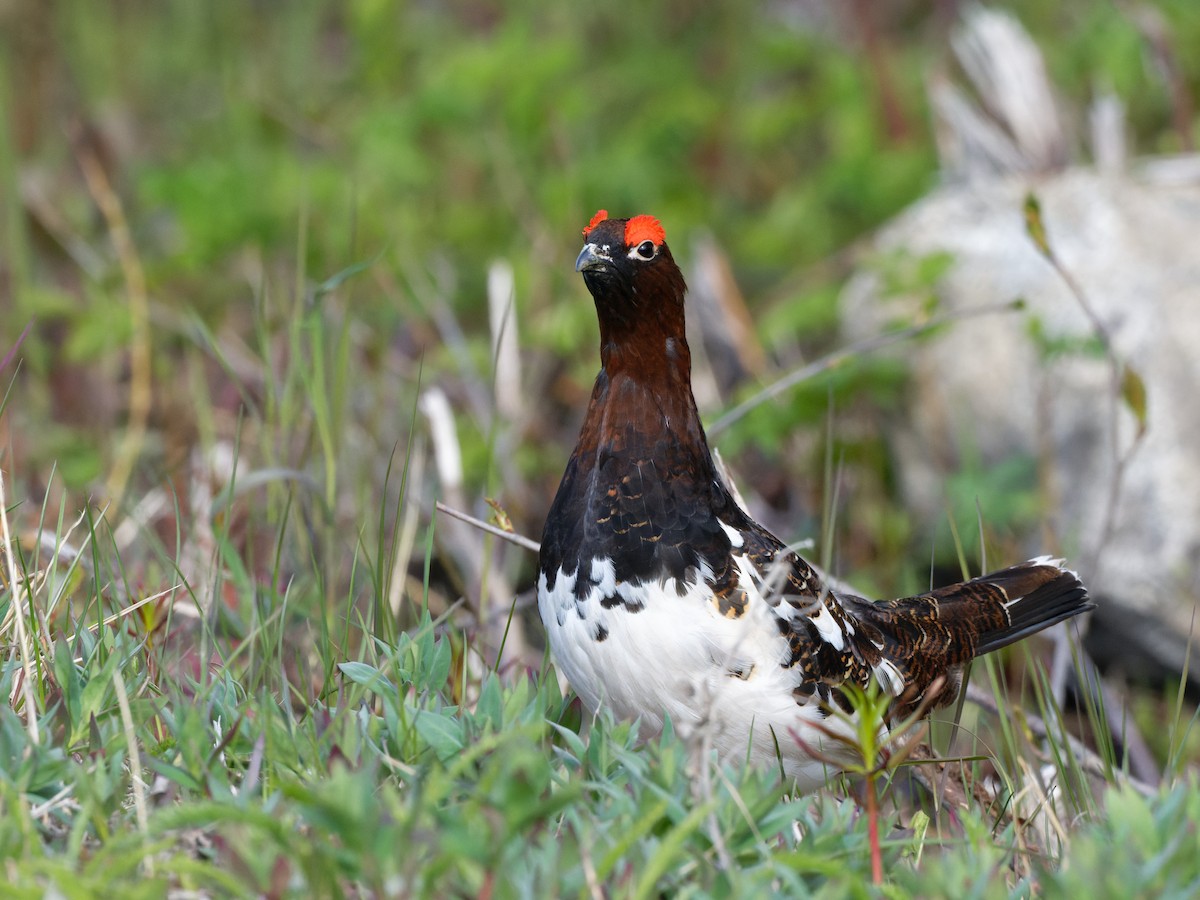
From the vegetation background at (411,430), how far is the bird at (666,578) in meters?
0.19

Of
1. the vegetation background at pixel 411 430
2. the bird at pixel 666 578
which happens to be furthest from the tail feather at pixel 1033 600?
the bird at pixel 666 578

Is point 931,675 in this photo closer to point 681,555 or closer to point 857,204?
point 681,555

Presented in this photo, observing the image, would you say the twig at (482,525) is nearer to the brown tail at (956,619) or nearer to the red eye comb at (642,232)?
the red eye comb at (642,232)

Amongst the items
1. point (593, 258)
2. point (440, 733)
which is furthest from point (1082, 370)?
point (440, 733)

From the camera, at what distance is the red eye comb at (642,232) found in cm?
314

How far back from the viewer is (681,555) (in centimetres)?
298

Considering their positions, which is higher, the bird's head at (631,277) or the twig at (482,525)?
the bird's head at (631,277)

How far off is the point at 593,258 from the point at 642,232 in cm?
14

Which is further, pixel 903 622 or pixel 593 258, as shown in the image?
pixel 903 622

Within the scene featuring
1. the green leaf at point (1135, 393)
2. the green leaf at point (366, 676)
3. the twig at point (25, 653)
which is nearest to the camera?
the twig at point (25, 653)

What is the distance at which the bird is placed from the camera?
2885 mm

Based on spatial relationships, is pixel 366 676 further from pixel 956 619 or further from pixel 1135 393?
pixel 1135 393

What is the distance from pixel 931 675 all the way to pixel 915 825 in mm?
1177

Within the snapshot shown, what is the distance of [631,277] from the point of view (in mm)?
3164
